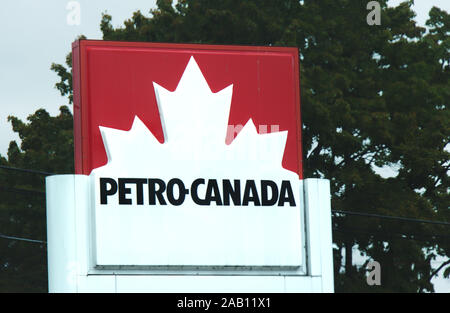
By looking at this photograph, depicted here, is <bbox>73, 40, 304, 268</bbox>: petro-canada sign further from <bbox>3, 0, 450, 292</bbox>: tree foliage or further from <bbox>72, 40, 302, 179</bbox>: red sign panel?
<bbox>3, 0, 450, 292</bbox>: tree foliage

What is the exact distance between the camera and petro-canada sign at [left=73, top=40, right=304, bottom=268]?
39.3 ft

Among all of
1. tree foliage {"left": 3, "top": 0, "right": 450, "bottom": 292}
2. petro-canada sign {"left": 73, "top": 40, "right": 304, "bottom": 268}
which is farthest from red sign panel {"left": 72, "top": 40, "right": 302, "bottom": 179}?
tree foliage {"left": 3, "top": 0, "right": 450, "bottom": 292}

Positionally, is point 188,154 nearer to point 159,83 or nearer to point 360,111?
point 159,83

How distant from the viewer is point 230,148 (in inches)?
489

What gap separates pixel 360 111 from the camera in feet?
123

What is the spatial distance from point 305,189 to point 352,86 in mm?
26228

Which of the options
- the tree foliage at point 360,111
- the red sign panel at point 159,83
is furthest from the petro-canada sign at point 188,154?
the tree foliage at point 360,111

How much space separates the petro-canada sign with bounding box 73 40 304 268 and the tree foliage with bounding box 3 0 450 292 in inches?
917

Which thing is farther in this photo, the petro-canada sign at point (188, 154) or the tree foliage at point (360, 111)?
the tree foliage at point (360, 111)

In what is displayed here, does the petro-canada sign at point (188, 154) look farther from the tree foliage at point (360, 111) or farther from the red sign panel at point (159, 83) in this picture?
the tree foliage at point (360, 111)

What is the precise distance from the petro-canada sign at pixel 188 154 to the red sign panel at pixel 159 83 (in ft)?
Answer: 0.04

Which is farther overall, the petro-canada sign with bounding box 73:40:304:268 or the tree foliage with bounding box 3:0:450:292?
the tree foliage with bounding box 3:0:450:292

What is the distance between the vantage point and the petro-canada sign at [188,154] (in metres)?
12.0
